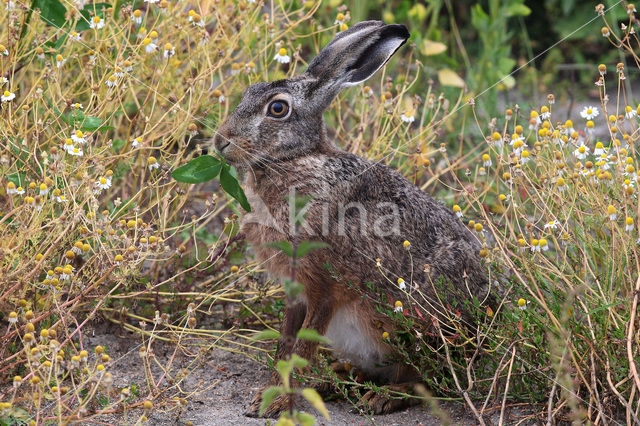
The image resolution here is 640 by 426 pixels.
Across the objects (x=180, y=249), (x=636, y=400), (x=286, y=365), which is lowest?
(x=636, y=400)

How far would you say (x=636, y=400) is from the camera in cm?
333

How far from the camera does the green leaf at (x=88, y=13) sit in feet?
14.0

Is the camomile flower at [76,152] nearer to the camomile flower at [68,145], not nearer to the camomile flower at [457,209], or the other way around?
the camomile flower at [68,145]

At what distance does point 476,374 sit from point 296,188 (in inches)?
48.0

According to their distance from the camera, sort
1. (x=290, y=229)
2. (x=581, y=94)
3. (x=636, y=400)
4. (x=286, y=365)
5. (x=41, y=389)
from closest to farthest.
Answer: (x=286, y=365), (x=41, y=389), (x=636, y=400), (x=290, y=229), (x=581, y=94)

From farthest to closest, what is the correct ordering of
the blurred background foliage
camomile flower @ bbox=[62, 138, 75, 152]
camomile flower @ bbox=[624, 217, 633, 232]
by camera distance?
the blurred background foliage → camomile flower @ bbox=[62, 138, 75, 152] → camomile flower @ bbox=[624, 217, 633, 232]

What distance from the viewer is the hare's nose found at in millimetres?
3910

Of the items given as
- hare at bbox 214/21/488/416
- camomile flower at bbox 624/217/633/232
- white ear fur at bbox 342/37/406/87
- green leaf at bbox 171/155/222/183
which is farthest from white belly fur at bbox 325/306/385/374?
camomile flower at bbox 624/217/633/232

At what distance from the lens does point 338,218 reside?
3.98m

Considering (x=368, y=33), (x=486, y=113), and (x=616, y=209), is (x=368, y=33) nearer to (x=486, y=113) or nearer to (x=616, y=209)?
(x=616, y=209)

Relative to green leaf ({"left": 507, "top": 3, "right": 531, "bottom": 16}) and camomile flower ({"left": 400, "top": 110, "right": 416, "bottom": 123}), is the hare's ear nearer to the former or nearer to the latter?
camomile flower ({"left": 400, "top": 110, "right": 416, "bottom": 123})

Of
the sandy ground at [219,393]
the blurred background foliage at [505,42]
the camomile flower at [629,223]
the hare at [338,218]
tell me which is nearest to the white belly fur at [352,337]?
the hare at [338,218]

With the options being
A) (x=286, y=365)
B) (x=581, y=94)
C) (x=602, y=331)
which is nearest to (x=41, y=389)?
(x=286, y=365)

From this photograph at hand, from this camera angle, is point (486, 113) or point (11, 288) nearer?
point (11, 288)
